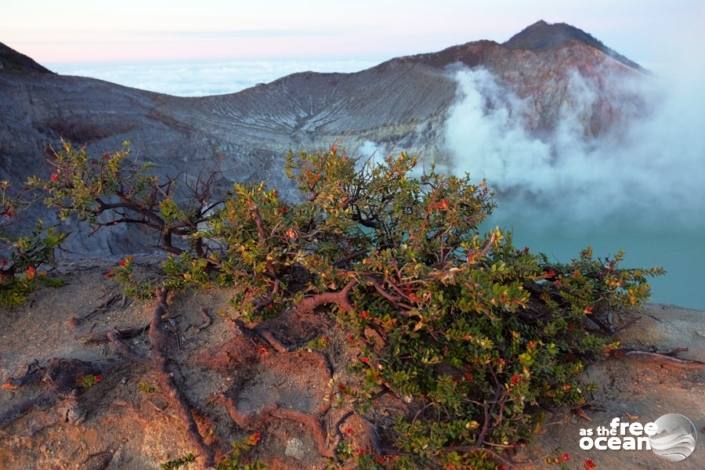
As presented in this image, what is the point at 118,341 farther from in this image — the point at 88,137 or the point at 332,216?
the point at 88,137

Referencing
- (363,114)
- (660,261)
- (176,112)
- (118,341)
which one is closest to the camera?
(118,341)

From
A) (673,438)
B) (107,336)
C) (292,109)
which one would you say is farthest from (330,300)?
(292,109)

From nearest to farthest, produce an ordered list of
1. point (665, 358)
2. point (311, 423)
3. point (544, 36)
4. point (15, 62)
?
1. point (311, 423)
2. point (665, 358)
3. point (15, 62)
4. point (544, 36)

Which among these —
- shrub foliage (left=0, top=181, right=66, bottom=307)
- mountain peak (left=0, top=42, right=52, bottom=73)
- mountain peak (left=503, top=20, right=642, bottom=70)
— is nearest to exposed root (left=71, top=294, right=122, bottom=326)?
shrub foliage (left=0, top=181, right=66, bottom=307)

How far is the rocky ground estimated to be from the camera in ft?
15.0

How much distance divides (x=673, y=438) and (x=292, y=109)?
31.3 meters

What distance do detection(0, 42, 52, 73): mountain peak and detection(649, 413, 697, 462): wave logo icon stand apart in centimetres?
2364

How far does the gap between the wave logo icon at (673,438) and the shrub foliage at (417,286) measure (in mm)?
739

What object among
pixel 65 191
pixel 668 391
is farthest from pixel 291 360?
pixel 668 391

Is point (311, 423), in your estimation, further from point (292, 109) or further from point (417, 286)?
point (292, 109)

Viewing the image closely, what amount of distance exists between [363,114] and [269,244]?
91.6ft

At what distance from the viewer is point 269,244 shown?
5355mm

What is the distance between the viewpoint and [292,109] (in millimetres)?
33938

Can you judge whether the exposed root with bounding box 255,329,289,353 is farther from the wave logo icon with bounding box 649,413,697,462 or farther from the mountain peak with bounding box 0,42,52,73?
the mountain peak with bounding box 0,42,52,73
